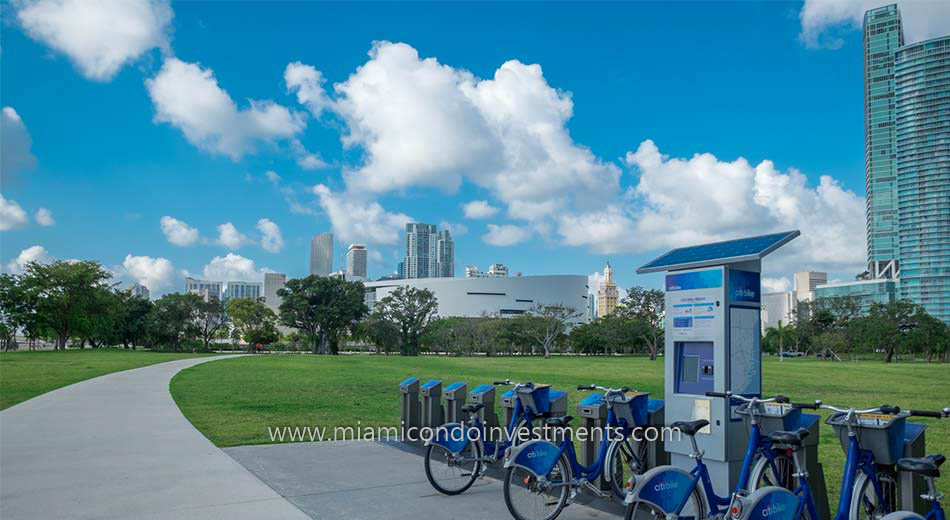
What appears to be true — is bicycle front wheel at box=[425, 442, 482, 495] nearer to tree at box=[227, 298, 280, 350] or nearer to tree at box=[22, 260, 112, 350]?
tree at box=[22, 260, 112, 350]

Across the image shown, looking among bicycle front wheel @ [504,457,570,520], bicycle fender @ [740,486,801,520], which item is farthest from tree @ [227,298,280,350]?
bicycle fender @ [740,486,801,520]

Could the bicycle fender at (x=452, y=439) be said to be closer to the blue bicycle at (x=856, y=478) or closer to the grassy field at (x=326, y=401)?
the blue bicycle at (x=856, y=478)

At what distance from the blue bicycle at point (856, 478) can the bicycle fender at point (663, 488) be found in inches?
A: 14.5

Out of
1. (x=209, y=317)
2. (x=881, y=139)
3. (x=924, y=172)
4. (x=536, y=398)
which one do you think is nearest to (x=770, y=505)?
(x=536, y=398)

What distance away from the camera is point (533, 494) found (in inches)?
209

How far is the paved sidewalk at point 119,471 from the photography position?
5.86m

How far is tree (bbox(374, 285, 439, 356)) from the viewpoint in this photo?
229 feet

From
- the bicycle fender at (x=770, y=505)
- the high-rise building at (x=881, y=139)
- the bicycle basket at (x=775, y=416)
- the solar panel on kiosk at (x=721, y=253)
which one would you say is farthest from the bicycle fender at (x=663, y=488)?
the high-rise building at (x=881, y=139)

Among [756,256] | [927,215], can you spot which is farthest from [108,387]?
[927,215]

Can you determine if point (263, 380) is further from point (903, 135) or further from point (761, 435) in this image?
point (903, 135)

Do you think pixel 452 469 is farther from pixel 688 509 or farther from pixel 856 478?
pixel 856 478

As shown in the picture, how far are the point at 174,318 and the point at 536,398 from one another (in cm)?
7326

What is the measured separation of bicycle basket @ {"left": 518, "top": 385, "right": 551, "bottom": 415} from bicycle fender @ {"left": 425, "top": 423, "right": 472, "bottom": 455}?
66 centimetres

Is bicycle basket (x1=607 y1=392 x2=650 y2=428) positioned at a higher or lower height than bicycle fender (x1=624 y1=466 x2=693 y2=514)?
higher
